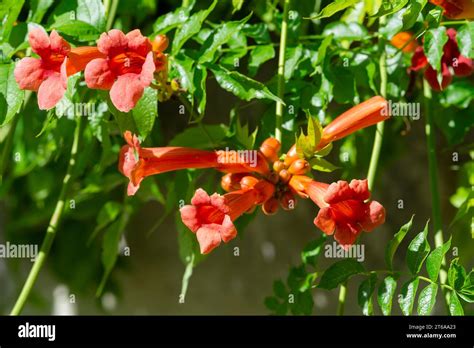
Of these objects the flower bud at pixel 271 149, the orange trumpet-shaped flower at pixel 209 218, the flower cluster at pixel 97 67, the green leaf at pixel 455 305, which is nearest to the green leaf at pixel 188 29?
the flower cluster at pixel 97 67

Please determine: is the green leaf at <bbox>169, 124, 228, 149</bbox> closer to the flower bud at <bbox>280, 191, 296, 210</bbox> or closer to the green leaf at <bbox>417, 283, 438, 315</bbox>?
the flower bud at <bbox>280, 191, 296, 210</bbox>

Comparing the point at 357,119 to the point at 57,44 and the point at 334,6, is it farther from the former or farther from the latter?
the point at 57,44

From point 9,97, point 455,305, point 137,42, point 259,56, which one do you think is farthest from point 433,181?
point 9,97

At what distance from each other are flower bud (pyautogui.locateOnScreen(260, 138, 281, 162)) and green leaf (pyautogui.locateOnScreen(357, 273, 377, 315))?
1.42 ft

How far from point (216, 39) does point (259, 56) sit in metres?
0.25

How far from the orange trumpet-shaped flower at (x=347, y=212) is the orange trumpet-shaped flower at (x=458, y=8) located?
0.64 meters

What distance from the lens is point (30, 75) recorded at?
6.20ft

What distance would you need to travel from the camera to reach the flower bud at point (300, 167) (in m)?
1.96

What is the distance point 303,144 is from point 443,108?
0.88 meters

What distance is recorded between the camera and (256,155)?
1.98 m

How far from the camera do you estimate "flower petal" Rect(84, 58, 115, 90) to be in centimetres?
180

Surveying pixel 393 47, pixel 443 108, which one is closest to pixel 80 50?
pixel 393 47

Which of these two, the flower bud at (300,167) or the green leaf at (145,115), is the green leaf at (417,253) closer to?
the flower bud at (300,167)

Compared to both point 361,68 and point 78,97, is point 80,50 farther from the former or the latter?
point 361,68
